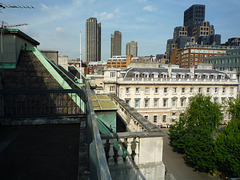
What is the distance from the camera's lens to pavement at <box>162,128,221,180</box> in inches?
848

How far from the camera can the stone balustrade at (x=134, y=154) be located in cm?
617

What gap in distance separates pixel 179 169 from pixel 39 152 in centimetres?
2267

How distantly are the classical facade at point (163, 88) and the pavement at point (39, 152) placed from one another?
114 ft

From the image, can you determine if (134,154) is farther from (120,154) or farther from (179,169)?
(179,169)

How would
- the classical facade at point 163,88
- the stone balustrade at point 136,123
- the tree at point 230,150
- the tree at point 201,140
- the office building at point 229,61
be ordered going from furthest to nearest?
the office building at point 229,61, the classical facade at point 163,88, the tree at point 201,140, the tree at point 230,150, the stone balustrade at point 136,123

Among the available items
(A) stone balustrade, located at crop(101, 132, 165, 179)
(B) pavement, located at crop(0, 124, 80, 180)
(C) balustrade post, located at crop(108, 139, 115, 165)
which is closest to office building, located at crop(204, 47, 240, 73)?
(A) stone balustrade, located at crop(101, 132, 165, 179)

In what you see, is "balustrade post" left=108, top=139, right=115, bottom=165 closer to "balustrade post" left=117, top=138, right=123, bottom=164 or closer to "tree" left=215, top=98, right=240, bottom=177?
"balustrade post" left=117, top=138, right=123, bottom=164

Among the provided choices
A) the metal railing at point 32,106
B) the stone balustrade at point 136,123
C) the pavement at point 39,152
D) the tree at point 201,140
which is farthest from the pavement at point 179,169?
the pavement at point 39,152

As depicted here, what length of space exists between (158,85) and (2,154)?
1614 inches

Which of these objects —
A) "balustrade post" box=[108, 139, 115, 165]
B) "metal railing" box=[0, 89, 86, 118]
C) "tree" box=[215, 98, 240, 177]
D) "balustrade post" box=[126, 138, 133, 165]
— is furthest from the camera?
"tree" box=[215, 98, 240, 177]

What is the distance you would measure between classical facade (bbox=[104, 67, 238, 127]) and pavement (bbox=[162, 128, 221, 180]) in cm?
1579

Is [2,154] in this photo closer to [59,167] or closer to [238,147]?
[59,167]

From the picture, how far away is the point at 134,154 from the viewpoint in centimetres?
654

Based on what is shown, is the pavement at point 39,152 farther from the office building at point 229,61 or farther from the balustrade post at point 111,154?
the office building at point 229,61
